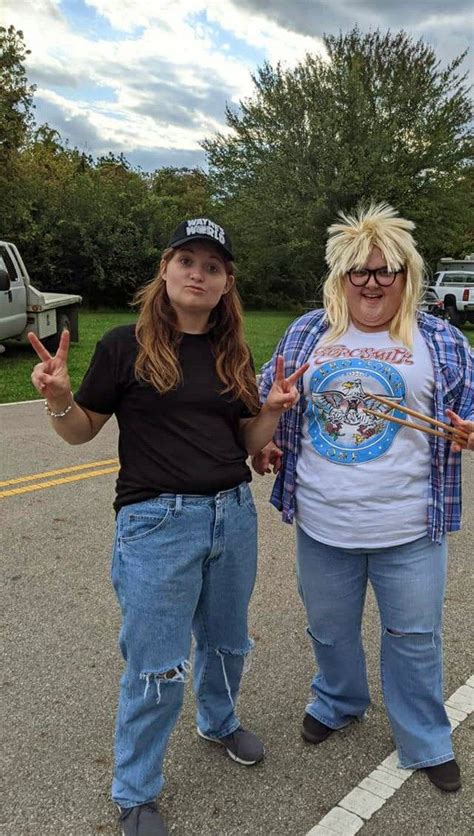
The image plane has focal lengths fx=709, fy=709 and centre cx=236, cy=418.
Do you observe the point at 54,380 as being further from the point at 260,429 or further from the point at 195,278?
the point at 260,429

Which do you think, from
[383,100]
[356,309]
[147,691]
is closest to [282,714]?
[147,691]

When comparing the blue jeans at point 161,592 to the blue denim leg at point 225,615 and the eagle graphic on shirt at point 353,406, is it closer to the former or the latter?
the blue denim leg at point 225,615

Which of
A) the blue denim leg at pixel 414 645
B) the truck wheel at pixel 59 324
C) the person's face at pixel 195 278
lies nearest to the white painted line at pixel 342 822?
the blue denim leg at pixel 414 645

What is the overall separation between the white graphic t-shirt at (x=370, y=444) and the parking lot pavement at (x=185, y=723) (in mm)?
865

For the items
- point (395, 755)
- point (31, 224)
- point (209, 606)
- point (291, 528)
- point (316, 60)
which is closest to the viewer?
point (209, 606)

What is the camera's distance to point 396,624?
239 centimetres

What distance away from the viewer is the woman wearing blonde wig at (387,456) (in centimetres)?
232

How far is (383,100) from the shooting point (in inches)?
1211

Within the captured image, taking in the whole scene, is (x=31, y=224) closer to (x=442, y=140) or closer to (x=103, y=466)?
(x=442, y=140)

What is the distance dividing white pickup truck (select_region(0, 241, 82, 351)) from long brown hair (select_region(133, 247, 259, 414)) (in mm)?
9623

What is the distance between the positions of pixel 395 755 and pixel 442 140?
31.2m

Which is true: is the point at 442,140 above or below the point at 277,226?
above

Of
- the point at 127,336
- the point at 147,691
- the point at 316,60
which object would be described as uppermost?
the point at 316,60

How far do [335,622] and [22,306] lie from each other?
10.9m
